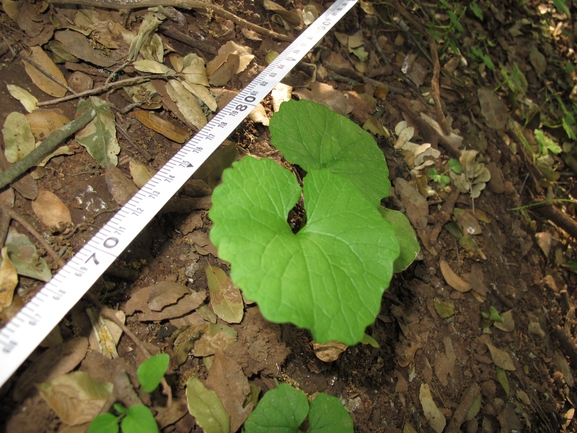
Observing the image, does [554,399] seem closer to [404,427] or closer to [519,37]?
[404,427]

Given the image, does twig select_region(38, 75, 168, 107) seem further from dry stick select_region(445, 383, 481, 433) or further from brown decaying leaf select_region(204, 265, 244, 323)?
dry stick select_region(445, 383, 481, 433)

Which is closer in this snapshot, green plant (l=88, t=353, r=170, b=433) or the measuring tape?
the measuring tape

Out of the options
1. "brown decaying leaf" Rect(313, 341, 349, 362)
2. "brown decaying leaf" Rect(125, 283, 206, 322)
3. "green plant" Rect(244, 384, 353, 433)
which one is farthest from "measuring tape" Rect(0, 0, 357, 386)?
"brown decaying leaf" Rect(313, 341, 349, 362)

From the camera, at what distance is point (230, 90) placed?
7.26 ft

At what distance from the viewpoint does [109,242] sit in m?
1.41

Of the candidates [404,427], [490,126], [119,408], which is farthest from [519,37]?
[119,408]

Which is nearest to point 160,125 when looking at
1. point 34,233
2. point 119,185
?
point 119,185

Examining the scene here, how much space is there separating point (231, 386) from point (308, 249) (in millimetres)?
668

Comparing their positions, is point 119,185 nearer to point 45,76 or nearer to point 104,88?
point 104,88

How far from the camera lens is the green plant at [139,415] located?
1294mm

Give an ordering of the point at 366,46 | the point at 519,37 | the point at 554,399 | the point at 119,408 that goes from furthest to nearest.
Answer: the point at 519,37
the point at 366,46
the point at 554,399
the point at 119,408

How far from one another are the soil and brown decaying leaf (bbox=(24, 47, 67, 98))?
1.5 inches

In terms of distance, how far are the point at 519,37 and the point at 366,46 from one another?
2363 millimetres

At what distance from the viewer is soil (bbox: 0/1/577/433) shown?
1.58 metres
